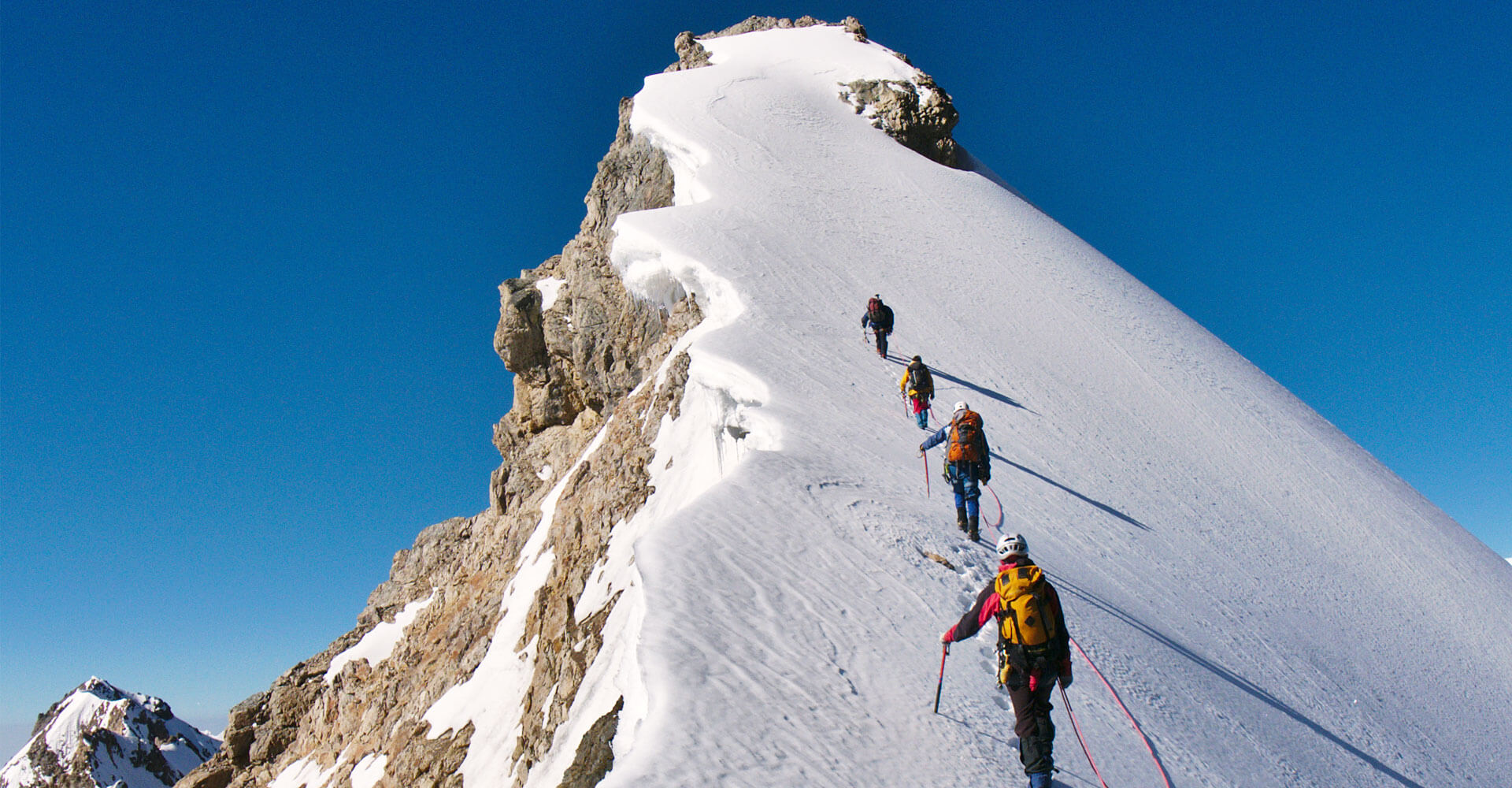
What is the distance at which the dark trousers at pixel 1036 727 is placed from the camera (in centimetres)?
511

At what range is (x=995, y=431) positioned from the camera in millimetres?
13820

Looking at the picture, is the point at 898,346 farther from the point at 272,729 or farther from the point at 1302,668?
the point at 272,729

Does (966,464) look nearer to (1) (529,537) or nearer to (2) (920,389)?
(2) (920,389)

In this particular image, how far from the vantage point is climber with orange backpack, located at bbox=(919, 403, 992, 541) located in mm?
Answer: 8789

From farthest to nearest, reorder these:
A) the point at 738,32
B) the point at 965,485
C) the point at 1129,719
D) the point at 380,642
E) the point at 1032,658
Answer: the point at 738,32, the point at 380,642, the point at 965,485, the point at 1129,719, the point at 1032,658

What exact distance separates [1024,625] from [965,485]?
3941 millimetres

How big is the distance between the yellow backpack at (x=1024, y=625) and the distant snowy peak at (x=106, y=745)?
108 meters

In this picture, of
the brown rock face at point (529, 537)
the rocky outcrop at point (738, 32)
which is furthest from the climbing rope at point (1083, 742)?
the rocky outcrop at point (738, 32)

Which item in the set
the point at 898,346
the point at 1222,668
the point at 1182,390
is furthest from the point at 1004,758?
the point at 1182,390

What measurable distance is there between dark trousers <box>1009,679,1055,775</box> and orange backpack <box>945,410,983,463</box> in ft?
12.6

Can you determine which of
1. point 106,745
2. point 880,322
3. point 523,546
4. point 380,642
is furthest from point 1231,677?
point 106,745

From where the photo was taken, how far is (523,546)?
68.8ft

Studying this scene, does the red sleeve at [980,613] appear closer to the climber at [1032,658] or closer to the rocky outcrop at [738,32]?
the climber at [1032,658]

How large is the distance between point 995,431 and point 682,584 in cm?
831
